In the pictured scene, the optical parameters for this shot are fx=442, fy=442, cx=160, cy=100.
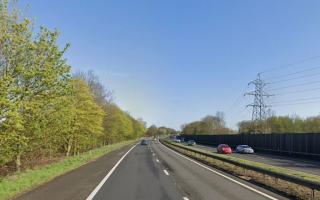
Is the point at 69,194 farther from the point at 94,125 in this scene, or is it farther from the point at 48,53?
the point at 94,125

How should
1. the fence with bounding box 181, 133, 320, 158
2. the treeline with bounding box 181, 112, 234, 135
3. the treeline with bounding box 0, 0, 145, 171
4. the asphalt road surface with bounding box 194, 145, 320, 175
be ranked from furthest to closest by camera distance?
the treeline with bounding box 181, 112, 234, 135, the fence with bounding box 181, 133, 320, 158, the asphalt road surface with bounding box 194, 145, 320, 175, the treeline with bounding box 0, 0, 145, 171

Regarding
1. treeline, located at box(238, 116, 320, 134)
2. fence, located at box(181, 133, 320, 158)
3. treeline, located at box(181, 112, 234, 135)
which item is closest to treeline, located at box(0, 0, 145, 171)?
fence, located at box(181, 133, 320, 158)

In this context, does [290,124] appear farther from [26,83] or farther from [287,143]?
[26,83]

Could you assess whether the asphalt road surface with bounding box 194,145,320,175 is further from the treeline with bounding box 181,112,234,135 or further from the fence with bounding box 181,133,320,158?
the treeline with bounding box 181,112,234,135

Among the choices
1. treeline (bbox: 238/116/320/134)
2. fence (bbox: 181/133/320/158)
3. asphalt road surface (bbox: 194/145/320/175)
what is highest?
treeline (bbox: 238/116/320/134)

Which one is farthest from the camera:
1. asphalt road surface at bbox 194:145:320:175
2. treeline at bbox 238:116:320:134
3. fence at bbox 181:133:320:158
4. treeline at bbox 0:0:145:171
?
treeline at bbox 238:116:320:134

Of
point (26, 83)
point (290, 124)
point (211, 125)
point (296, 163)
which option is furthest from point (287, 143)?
point (211, 125)

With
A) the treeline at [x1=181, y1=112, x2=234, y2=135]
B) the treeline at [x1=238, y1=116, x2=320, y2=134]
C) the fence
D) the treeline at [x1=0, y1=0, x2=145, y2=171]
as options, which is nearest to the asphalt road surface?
the fence

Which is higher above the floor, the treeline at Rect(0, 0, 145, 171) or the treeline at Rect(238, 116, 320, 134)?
the treeline at Rect(238, 116, 320, 134)

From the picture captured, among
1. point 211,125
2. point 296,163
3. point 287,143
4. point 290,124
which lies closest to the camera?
point 296,163

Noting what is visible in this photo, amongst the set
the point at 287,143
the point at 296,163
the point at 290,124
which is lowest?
the point at 296,163

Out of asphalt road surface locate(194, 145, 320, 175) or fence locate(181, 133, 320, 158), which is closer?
asphalt road surface locate(194, 145, 320, 175)

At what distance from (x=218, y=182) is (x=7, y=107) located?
396 inches

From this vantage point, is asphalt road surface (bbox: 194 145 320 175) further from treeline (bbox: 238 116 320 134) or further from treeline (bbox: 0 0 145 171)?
treeline (bbox: 238 116 320 134)
